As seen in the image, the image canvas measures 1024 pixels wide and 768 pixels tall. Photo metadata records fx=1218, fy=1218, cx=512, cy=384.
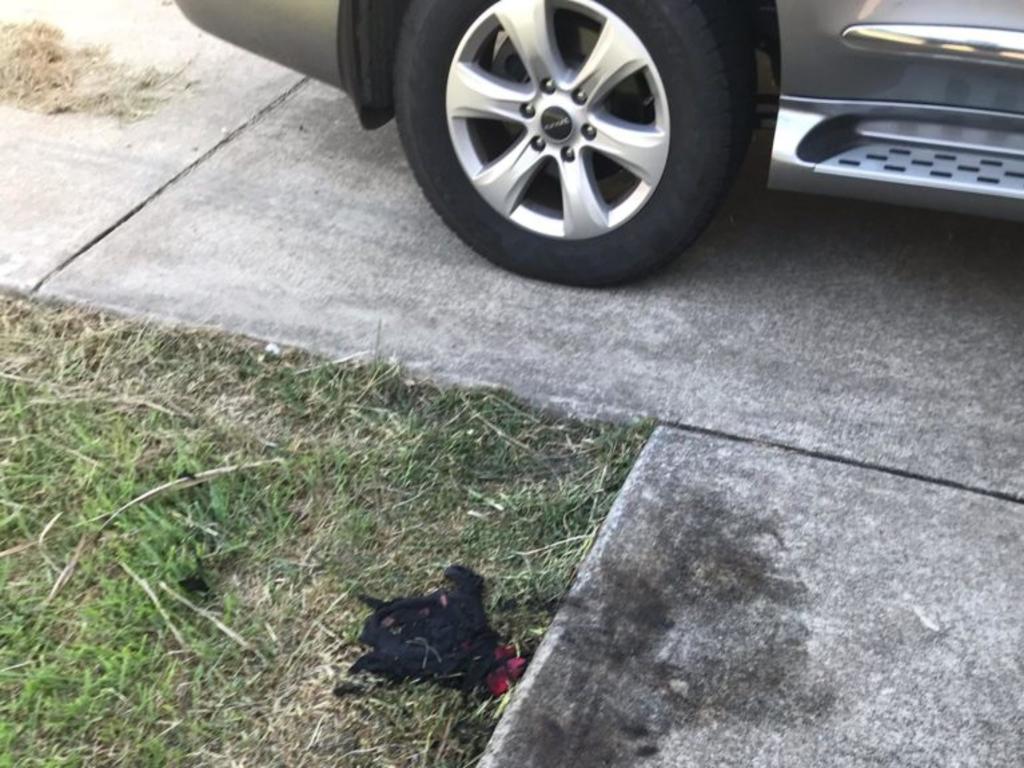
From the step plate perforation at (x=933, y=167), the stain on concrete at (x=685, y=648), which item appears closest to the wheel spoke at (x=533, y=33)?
the step plate perforation at (x=933, y=167)

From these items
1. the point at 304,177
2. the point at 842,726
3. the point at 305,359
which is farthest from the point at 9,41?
the point at 842,726

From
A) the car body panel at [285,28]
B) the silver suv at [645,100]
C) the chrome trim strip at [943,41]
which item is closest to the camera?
the chrome trim strip at [943,41]

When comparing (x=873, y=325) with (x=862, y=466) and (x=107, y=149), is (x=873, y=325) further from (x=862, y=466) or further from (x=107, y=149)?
(x=107, y=149)

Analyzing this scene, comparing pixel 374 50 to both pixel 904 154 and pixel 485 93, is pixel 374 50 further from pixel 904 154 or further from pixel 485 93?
pixel 904 154

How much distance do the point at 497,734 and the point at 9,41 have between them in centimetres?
386

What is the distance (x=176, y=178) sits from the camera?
394 cm

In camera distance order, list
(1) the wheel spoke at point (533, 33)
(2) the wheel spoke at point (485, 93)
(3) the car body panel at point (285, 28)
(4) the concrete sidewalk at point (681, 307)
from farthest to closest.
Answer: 1. (3) the car body panel at point (285, 28)
2. (2) the wheel spoke at point (485, 93)
3. (1) the wheel spoke at point (533, 33)
4. (4) the concrete sidewalk at point (681, 307)

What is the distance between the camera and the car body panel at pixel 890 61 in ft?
8.63

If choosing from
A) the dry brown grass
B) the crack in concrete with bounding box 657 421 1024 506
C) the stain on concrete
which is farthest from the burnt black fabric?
the dry brown grass

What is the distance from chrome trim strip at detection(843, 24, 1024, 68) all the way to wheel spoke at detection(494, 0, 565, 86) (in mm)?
728

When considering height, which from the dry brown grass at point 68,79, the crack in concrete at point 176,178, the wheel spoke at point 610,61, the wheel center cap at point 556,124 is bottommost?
the crack in concrete at point 176,178

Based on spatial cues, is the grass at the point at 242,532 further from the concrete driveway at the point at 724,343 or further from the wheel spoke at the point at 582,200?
the wheel spoke at the point at 582,200

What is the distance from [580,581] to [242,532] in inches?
29.0

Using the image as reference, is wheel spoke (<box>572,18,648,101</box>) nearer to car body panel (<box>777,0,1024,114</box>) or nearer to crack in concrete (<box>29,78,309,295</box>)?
car body panel (<box>777,0,1024,114</box>)
